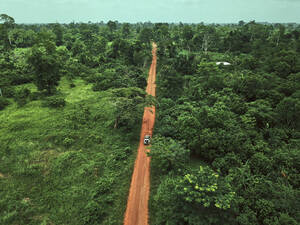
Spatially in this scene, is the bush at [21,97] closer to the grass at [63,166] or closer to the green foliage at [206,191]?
the grass at [63,166]

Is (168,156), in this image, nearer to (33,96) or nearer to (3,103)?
(33,96)

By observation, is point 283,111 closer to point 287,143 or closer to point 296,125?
point 296,125

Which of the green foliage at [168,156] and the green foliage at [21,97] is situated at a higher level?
the green foliage at [21,97]

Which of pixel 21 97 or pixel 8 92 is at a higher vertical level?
pixel 8 92

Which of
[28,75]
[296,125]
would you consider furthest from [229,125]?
[28,75]

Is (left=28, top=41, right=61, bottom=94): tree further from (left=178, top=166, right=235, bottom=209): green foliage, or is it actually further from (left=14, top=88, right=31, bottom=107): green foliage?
(left=178, top=166, right=235, bottom=209): green foliage

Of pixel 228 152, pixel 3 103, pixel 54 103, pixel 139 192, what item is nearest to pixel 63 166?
pixel 139 192

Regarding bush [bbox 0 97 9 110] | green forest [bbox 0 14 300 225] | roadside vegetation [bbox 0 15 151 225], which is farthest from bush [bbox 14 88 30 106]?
bush [bbox 0 97 9 110]

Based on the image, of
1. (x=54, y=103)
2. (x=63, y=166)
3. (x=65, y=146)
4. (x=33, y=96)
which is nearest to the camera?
(x=63, y=166)

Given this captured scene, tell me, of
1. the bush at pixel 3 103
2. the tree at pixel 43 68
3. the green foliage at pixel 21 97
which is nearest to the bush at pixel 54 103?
the green foliage at pixel 21 97
